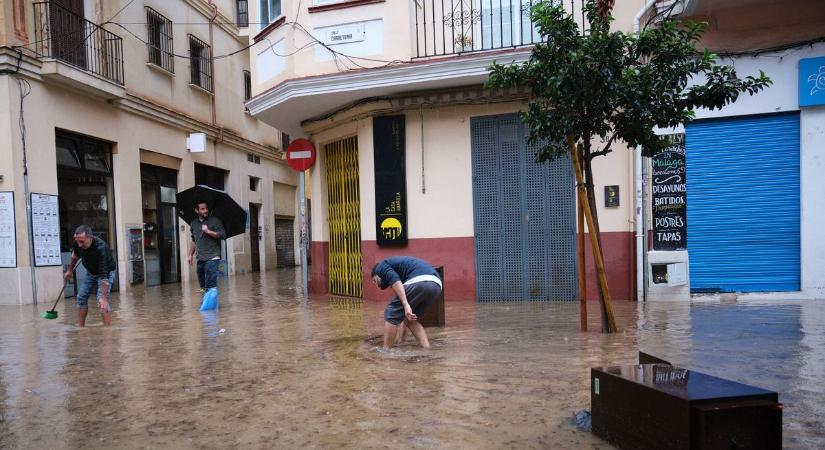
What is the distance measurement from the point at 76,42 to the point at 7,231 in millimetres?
4464

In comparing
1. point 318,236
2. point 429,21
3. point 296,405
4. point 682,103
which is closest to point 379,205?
point 318,236

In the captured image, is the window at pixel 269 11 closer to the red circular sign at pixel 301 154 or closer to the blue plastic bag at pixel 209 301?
the red circular sign at pixel 301 154

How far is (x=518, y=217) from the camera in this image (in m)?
9.91

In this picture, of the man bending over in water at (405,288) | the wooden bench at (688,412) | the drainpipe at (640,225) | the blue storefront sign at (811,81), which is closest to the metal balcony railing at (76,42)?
the man bending over in water at (405,288)

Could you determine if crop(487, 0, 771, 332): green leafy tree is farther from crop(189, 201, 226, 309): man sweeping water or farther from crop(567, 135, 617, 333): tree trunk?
crop(189, 201, 226, 309): man sweeping water

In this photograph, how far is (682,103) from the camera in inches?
239

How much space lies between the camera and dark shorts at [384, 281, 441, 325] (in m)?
5.98

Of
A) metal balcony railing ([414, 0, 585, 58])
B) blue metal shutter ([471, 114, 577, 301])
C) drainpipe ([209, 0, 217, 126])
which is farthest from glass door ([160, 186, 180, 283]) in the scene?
blue metal shutter ([471, 114, 577, 301])

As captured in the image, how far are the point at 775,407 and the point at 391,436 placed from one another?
2.08 meters

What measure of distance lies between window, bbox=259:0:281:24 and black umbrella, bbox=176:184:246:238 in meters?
3.90

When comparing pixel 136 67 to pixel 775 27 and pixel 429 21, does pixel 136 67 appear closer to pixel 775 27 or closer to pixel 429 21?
pixel 429 21

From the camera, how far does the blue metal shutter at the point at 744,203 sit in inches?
370

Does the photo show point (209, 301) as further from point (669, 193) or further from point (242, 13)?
point (242, 13)

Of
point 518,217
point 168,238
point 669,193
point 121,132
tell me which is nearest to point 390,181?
point 518,217
